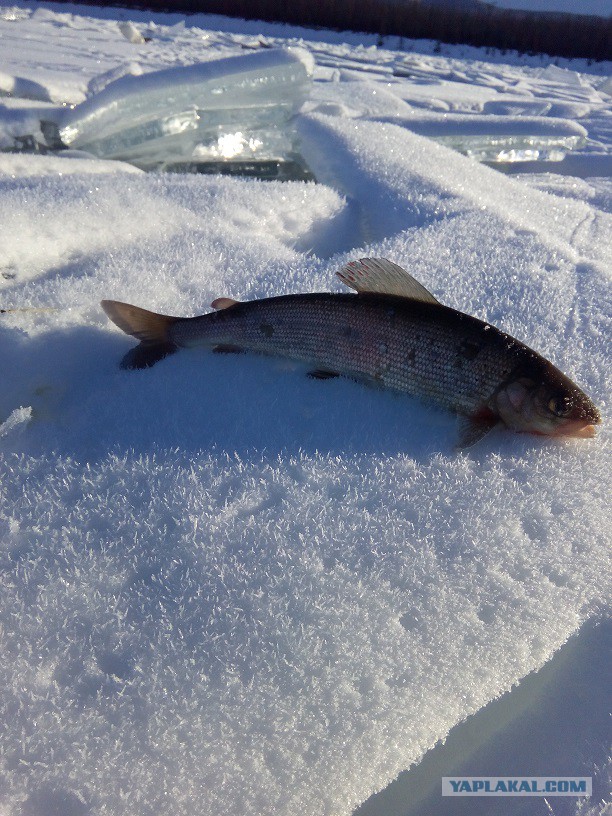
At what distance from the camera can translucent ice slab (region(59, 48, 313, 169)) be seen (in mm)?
4309

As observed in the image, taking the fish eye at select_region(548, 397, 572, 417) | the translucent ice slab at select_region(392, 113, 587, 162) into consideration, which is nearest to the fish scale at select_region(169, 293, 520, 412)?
the fish eye at select_region(548, 397, 572, 417)

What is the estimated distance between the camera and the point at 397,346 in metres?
1.67

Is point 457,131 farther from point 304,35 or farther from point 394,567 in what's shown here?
point 304,35

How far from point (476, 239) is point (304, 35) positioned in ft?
35.3

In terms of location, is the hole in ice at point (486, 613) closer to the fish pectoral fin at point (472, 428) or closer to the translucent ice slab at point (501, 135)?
the fish pectoral fin at point (472, 428)

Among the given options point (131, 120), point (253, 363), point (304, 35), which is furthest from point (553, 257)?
point (304, 35)

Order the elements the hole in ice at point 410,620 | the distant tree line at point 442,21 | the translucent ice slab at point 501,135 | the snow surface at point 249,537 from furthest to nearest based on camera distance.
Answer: the distant tree line at point 442,21 < the translucent ice slab at point 501,135 < the hole in ice at point 410,620 < the snow surface at point 249,537

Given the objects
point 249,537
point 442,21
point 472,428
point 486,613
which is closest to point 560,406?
point 472,428

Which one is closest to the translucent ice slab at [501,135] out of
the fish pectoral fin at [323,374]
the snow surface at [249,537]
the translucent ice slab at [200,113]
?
the translucent ice slab at [200,113]

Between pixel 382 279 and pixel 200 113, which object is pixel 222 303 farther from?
pixel 200 113

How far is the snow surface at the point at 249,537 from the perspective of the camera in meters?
1.09

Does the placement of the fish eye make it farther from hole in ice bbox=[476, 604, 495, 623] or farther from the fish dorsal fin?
hole in ice bbox=[476, 604, 495, 623]

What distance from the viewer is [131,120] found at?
4.40 m

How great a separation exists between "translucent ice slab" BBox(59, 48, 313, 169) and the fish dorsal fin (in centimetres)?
332
